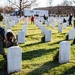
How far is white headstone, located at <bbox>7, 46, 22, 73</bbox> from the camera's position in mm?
7367

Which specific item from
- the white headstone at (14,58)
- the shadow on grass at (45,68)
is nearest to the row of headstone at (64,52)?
the shadow on grass at (45,68)

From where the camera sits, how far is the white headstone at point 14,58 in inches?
290

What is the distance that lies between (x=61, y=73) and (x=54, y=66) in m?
Answer: 0.72

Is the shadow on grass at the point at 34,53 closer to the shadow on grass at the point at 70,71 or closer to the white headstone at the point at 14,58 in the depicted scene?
the white headstone at the point at 14,58

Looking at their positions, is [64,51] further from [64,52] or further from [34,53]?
[34,53]

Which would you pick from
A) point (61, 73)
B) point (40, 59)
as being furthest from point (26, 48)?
point (61, 73)

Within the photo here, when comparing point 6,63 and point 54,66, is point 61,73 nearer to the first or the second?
point 54,66

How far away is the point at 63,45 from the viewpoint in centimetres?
854

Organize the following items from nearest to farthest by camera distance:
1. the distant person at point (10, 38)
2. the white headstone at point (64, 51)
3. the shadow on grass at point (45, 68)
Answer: the shadow on grass at point (45, 68)
the white headstone at point (64, 51)
the distant person at point (10, 38)

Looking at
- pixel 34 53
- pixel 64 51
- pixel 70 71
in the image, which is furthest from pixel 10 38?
pixel 70 71

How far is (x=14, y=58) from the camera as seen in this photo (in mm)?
7480

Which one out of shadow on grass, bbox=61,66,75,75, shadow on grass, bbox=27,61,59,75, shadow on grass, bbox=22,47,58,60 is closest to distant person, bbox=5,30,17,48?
shadow on grass, bbox=22,47,58,60

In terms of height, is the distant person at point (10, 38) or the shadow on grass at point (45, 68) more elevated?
the distant person at point (10, 38)

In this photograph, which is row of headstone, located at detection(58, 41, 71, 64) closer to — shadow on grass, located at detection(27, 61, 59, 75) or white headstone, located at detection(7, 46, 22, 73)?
shadow on grass, located at detection(27, 61, 59, 75)
